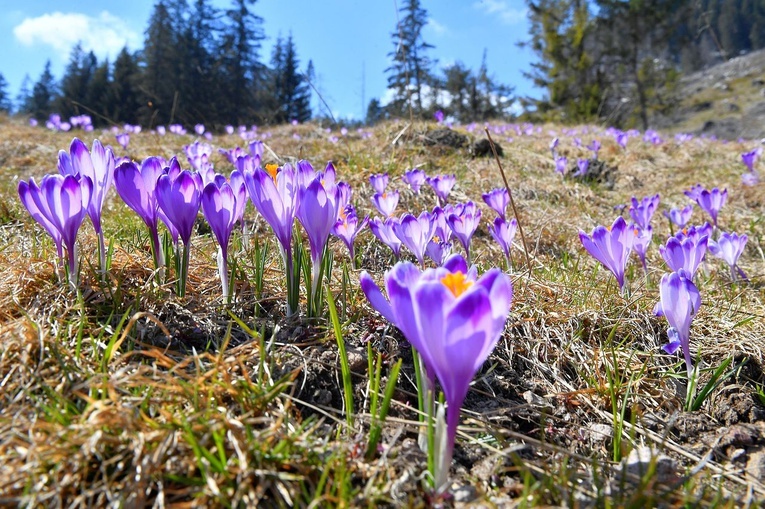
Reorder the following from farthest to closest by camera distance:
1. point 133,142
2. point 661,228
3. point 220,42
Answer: point 220,42 → point 133,142 → point 661,228

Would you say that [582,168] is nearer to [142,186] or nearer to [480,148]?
[480,148]

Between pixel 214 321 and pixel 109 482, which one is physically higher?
pixel 214 321

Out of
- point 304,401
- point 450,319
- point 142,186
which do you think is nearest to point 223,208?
point 142,186

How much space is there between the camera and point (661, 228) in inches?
191

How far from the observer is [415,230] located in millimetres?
2102

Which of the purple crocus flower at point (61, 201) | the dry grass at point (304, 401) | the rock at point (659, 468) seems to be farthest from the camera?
the purple crocus flower at point (61, 201)

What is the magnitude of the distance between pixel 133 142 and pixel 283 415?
8960 millimetres

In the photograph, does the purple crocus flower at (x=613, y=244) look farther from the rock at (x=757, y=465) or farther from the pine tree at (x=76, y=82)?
the pine tree at (x=76, y=82)

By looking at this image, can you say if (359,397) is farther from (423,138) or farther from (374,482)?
(423,138)

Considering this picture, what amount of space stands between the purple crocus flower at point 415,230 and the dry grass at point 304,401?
374 millimetres

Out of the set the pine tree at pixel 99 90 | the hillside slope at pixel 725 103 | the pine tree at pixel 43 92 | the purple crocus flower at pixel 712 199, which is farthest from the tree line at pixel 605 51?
the pine tree at pixel 43 92

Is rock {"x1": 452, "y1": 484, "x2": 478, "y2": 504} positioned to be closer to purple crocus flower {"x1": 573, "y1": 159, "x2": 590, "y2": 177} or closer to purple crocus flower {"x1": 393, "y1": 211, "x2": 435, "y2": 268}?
purple crocus flower {"x1": 393, "y1": 211, "x2": 435, "y2": 268}

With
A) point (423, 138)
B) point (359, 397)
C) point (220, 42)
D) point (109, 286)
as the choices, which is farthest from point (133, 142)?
point (220, 42)

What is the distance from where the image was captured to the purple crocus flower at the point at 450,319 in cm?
83
